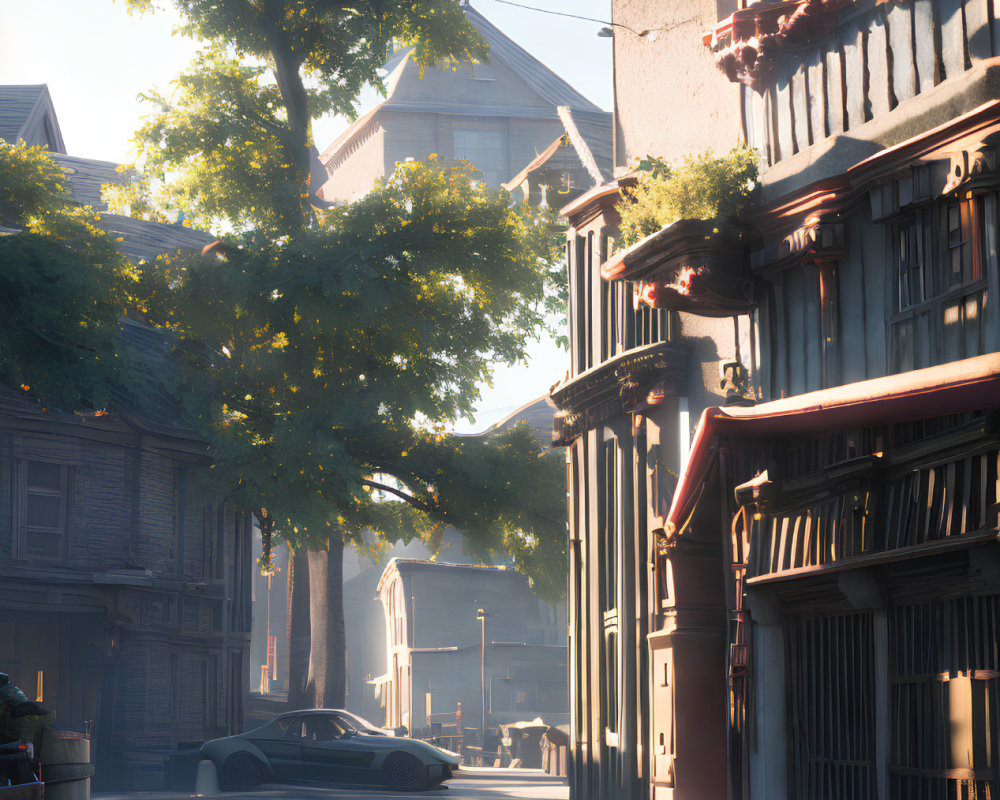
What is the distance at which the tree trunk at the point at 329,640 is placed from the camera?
30938 millimetres

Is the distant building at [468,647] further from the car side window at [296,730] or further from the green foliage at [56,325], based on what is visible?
the green foliage at [56,325]

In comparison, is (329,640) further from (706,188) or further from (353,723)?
(706,188)

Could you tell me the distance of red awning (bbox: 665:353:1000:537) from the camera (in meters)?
8.46

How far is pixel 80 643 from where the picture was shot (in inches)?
1001

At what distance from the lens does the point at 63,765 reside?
12.5 m

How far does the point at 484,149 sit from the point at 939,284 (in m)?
49.0

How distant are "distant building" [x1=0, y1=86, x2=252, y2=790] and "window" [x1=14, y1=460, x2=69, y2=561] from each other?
0.02 metres

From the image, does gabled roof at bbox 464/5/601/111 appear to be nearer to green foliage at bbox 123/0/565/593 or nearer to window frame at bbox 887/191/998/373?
green foliage at bbox 123/0/565/593

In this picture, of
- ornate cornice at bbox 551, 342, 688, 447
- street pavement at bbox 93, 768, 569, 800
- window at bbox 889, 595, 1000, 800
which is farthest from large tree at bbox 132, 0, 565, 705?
window at bbox 889, 595, 1000, 800

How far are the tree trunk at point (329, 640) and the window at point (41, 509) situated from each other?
7812 mm

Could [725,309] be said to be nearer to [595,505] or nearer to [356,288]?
[595,505]

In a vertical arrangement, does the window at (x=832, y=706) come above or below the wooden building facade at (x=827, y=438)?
below

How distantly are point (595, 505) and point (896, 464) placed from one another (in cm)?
707

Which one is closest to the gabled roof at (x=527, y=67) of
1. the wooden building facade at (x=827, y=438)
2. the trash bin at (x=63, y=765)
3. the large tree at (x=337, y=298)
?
the large tree at (x=337, y=298)
